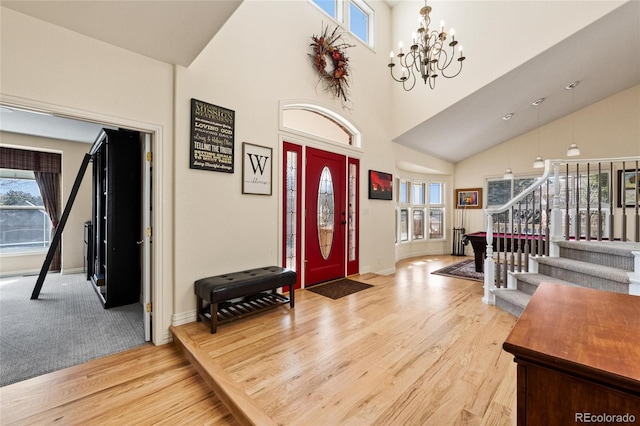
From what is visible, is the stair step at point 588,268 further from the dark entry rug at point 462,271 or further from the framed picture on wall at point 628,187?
the framed picture on wall at point 628,187

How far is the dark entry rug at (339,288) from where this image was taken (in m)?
3.75

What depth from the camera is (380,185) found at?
5.14m

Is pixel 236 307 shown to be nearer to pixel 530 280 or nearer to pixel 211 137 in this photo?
pixel 211 137

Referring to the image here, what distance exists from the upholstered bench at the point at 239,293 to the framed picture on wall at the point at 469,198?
6.59 m

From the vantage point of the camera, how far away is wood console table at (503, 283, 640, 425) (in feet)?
2.16

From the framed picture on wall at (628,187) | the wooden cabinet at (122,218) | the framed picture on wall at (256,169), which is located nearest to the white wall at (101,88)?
the framed picture on wall at (256,169)

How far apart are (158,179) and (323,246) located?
2455mm

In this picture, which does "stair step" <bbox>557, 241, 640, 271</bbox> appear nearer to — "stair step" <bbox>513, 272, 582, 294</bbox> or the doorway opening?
"stair step" <bbox>513, 272, 582, 294</bbox>

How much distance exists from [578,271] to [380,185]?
118 inches

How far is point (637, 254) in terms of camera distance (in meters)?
2.35

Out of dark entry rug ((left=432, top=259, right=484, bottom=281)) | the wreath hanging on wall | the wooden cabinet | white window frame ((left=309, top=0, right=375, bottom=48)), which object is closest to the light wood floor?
the wooden cabinet

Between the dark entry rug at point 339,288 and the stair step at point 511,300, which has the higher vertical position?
the stair step at point 511,300

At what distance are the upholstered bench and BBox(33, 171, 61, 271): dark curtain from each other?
460cm

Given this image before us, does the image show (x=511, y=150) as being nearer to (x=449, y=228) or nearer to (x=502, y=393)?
(x=449, y=228)
